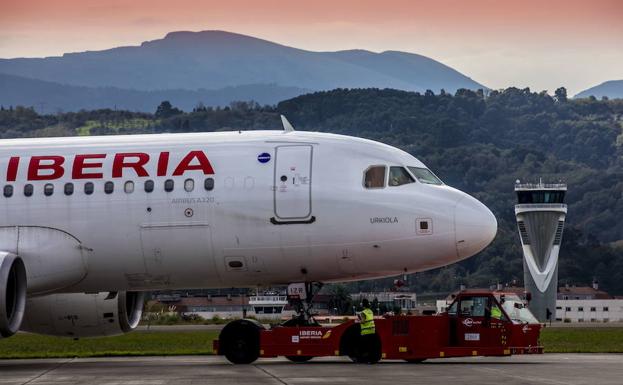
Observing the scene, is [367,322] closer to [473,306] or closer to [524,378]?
[473,306]

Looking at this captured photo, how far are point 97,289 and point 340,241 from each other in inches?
→ 260

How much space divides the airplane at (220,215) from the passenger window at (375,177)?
0.03 metres

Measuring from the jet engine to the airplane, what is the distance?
4cm

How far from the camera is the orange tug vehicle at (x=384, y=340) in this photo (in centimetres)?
3578

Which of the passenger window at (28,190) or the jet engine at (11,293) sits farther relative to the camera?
the passenger window at (28,190)

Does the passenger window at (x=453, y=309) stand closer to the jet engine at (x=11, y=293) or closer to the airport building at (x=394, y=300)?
the jet engine at (x=11, y=293)

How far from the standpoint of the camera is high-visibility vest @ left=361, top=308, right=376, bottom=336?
1391 inches

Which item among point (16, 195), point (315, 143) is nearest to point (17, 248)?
point (16, 195)

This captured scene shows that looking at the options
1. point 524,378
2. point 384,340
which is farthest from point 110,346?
point 524,378

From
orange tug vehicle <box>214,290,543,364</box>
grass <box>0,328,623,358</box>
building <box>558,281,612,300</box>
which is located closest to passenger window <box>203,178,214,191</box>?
orange tug vehicle <box>214,290,543,364</box>

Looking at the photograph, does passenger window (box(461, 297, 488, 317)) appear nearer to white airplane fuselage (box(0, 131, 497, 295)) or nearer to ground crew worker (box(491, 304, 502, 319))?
ground crew worker (box(491, 304, 502, 319))

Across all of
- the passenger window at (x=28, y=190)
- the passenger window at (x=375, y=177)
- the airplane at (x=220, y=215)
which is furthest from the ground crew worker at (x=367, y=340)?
the passenger window at (x=28, y=190)

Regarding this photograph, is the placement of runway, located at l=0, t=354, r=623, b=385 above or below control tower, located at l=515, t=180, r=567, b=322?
below

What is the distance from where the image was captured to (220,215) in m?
35.7
